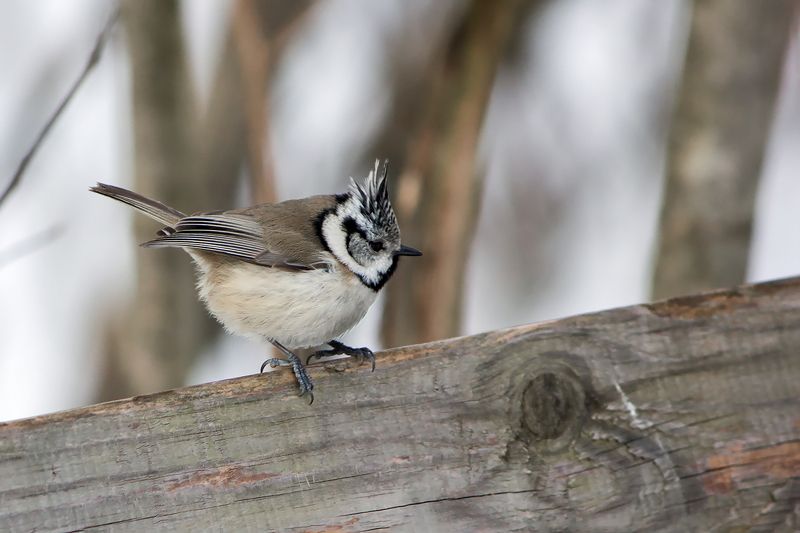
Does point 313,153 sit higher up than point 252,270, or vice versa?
point 313,153

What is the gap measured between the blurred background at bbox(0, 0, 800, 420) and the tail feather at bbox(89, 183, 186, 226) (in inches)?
10.2

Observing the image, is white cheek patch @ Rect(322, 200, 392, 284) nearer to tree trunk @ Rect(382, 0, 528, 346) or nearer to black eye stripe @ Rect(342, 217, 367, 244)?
black eye stripe @ Rect(342, 217, 367, 244)

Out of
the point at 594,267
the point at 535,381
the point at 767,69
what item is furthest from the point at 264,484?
the point at 594,267

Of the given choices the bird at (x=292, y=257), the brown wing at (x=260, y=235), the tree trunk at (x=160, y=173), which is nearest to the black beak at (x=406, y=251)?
the bird at (x=292, y=257)

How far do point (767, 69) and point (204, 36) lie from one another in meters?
3.12

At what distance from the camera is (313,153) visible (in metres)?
4.96

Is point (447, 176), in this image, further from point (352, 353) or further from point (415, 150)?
point (352, 353)

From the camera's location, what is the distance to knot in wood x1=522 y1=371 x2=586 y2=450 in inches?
75.9

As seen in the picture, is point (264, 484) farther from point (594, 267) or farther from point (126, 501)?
point (594, 267)

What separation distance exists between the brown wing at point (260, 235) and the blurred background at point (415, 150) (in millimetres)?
402

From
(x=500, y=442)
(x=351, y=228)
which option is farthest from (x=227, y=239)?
(x=500, y=442)

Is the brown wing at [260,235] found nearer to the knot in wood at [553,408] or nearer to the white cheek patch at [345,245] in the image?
the white cheek patch at [345,245]

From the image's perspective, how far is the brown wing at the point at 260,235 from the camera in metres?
3.18

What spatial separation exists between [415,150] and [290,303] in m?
1.18
